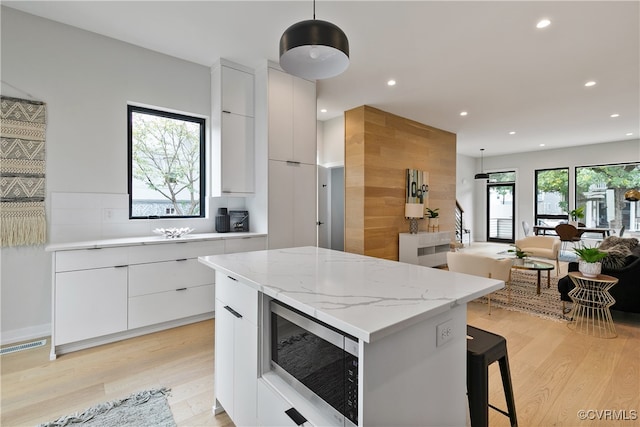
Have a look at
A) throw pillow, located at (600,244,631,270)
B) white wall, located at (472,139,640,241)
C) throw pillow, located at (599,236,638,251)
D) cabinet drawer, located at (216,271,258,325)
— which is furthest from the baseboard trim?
white wall, located at (472,139,640,241)

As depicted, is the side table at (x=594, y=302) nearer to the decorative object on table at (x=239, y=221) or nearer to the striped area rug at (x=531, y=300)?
the striped area rug at (x=531, y=300)

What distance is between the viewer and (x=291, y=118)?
384 cm

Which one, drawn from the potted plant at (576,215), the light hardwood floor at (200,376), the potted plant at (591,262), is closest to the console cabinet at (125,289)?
the light hardwood floor at (200,376)

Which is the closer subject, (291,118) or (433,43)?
(433,43)

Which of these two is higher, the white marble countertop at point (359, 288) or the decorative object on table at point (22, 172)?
the decorative object on table at point (22, 172)

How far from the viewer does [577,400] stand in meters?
1.94

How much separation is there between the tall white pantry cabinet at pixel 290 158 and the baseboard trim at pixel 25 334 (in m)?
2.31

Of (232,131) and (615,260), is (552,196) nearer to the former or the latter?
(615,260)

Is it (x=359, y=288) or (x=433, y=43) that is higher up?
(x=433, y=43)

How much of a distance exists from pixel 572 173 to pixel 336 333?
10.5 meters

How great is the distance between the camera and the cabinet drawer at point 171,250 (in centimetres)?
287

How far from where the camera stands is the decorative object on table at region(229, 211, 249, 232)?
385cm

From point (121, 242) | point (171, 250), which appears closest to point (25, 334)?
point (121, 242)

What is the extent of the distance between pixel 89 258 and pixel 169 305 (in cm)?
85
